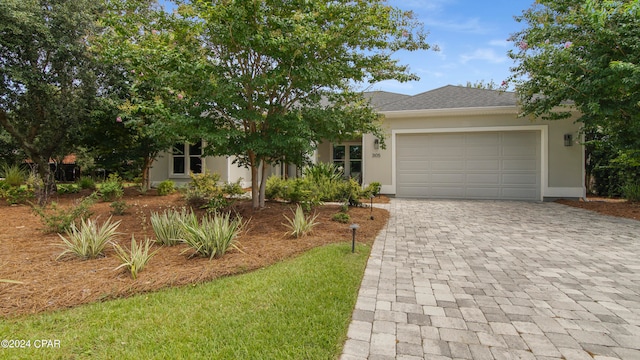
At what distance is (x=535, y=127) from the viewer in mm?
9883

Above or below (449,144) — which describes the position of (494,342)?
below

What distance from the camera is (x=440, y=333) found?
2.30 metres

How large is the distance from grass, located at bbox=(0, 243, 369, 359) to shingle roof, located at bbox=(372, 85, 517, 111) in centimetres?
828

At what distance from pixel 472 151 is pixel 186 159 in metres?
11.4

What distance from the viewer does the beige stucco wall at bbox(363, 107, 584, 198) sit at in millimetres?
9719

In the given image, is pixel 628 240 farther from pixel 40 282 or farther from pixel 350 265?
pixel 40 282

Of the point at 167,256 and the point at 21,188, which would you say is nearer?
the point at 167,256

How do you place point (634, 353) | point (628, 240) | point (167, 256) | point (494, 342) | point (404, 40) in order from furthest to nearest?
point (404, 40)
point (628, 240)
point (167, 256)
point (494, 342)
point (634, 353)

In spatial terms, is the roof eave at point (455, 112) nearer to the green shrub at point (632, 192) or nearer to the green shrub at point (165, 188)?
the green shrub at point (632, 192)

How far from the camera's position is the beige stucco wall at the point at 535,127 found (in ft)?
31.9

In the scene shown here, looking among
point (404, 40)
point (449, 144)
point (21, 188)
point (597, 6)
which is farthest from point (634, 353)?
point (21, 188)

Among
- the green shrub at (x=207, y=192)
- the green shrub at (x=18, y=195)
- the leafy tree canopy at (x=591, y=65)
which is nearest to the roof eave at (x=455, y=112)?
the leafy tree canopy at (x=591, y=65)

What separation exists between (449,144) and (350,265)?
8.40 meters

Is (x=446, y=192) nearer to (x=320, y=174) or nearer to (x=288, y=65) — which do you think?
(x=320, y=174)
